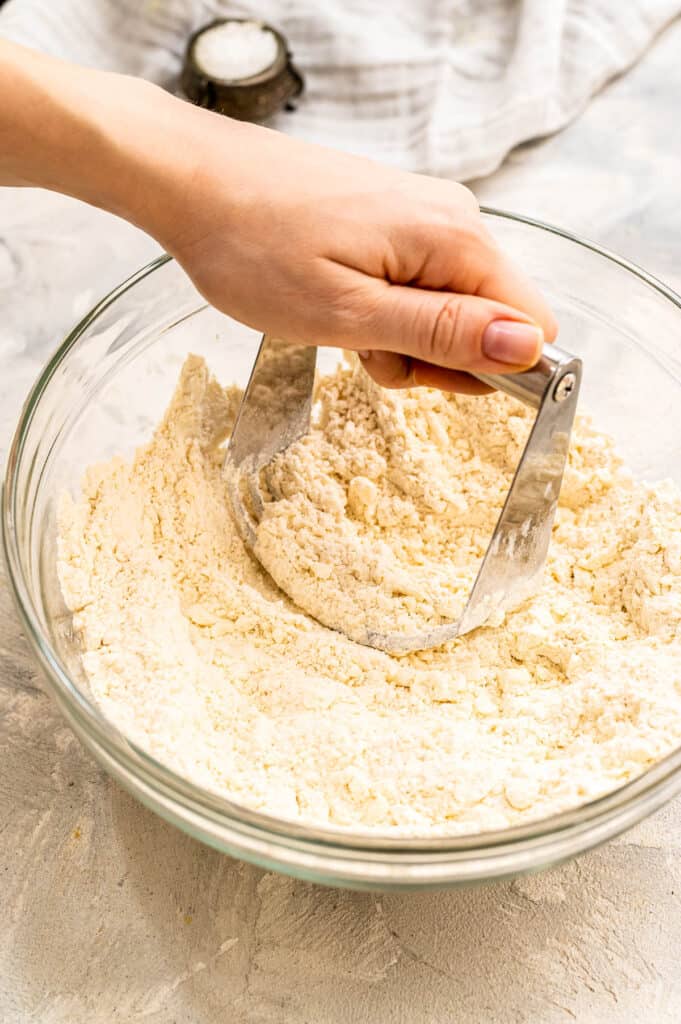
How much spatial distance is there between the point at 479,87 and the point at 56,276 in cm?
82

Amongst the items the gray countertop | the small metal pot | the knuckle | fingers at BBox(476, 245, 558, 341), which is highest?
the small metal pot

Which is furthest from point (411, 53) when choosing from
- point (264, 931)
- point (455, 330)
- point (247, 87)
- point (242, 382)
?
point (264, 931)

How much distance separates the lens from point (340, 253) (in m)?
0.94

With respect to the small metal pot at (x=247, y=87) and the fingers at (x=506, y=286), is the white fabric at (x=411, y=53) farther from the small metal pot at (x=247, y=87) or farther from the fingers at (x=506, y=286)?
the fingers at (x=506, y=286)

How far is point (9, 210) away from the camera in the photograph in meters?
1.63

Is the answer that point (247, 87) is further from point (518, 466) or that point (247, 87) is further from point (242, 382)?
point (518, 466)

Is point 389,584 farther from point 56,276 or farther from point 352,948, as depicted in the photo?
point 56,276

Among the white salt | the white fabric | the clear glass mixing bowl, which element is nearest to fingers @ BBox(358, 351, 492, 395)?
the clear glass mixing bowl

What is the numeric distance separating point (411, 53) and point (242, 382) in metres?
0.80

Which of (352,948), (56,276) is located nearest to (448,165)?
(56,276)

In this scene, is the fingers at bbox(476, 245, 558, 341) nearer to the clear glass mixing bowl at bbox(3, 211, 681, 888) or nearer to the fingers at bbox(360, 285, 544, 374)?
the fingers at bbox(360, 285, 544, 374)

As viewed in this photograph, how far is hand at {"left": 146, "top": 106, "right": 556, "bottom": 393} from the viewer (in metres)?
0.94

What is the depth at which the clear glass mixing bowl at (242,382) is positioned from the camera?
831mm

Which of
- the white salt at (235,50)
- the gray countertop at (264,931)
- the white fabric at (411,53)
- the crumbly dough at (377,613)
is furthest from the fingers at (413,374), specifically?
the white salt at (235,50)
